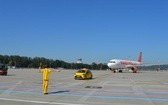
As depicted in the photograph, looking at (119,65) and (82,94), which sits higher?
(119,65)

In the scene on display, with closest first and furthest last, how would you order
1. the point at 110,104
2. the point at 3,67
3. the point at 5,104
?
the point at 5,104
the point at 110,104
the point at 3,67

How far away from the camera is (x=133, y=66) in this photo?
99.4 meters

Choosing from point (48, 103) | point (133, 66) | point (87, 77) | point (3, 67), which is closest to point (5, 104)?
point (48, 103)

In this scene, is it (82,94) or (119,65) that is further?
(119,65)

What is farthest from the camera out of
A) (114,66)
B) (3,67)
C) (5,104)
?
(114,66)

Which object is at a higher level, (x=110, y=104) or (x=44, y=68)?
(x=44, y=68)

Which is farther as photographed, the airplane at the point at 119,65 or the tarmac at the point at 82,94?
the airplane at the point at 119,65

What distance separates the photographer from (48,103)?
50.7 ft

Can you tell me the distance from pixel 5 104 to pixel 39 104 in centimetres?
144

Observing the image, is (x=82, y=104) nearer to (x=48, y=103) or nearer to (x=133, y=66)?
(x=48, y=103)

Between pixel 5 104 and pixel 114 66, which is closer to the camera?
pixel 5 104

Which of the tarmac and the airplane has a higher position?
the airplane

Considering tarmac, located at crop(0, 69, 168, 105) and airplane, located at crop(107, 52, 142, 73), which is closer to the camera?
tarmac, located at crop(0, 69, 168, 105)

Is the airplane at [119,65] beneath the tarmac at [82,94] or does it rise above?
above
